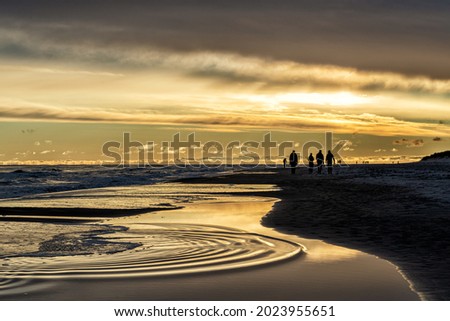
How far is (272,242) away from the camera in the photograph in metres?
14.4

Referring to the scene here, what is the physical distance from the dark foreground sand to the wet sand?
0.47 meters

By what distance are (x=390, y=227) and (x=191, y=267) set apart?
7.49 meters

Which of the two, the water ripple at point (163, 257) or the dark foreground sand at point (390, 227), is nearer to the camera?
the water ripple at point (163, 257)

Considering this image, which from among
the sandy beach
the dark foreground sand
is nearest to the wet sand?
Answer: the sandy beach

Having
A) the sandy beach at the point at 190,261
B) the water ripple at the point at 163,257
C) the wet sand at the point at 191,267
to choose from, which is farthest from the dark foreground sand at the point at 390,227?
the water ripple at the point at 163,257

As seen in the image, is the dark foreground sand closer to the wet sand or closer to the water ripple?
the wet sand

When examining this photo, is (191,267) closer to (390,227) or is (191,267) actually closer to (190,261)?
(190,261)

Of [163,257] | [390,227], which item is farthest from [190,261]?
[390,227]

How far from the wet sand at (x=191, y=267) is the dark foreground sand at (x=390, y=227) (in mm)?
471

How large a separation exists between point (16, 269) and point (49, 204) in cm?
1656

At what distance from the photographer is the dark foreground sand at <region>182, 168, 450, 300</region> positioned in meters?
10.9

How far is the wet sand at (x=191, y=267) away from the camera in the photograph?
913 cm

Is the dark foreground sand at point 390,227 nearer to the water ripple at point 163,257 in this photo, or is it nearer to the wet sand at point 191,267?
the wet sand at point 191,267
